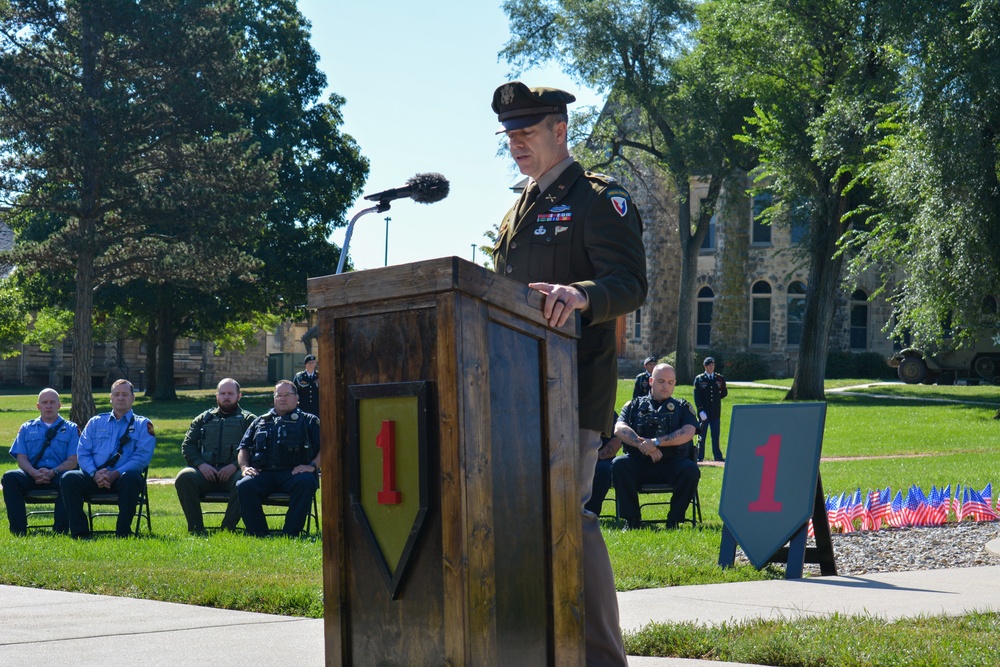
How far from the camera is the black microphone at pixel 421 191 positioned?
1095cm

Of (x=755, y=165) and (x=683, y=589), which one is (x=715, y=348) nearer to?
(x=755, y=165)

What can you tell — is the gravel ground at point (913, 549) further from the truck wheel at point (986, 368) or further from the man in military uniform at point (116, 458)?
the truck wheel at point (986, 368)

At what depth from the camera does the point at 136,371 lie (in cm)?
6719

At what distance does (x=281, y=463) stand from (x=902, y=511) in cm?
599

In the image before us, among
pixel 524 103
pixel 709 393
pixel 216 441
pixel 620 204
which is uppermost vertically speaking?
pixel 524 103

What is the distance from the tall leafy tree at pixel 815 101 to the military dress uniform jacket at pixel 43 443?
2138 cm

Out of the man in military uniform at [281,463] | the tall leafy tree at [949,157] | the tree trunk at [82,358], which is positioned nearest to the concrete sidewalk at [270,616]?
the man in military uniform at [281,463]

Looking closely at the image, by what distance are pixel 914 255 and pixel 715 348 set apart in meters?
22.4

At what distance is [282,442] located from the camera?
452 inches

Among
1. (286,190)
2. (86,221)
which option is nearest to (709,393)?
(86,221)

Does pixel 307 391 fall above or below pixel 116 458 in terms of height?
above

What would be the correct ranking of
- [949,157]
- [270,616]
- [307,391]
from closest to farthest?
[270,616] → [307,391] → [949,157]

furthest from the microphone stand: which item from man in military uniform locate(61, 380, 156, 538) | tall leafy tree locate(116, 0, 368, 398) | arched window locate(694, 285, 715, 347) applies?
arched window locate(694, 285, 715, 347)

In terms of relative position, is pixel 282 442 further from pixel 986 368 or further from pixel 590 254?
pixel 986 368
